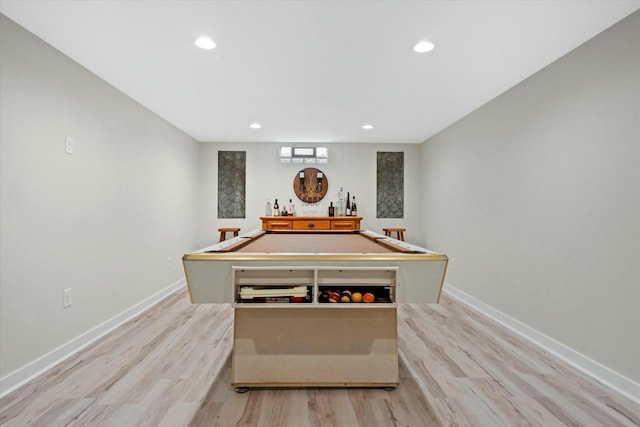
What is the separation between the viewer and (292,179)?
17.0 ft

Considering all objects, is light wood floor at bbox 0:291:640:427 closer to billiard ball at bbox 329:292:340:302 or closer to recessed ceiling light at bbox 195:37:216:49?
billiard ball at bbox 329:292:340:302

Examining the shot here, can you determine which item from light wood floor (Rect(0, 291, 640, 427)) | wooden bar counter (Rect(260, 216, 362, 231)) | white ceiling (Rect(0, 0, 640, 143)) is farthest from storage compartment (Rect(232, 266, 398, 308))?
wooden bar counter (Rect(260, 216, 362, 231))

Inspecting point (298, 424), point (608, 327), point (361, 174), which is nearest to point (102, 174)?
point (298, 424)

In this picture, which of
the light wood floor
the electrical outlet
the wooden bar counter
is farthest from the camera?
the wooden bar counter

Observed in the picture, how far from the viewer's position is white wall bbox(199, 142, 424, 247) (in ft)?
16.8

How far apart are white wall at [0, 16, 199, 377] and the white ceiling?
0.85 feet

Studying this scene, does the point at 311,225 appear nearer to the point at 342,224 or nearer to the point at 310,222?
the point at 310,222

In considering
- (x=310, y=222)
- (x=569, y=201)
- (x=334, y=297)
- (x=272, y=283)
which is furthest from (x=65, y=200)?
(x=569, y=201)

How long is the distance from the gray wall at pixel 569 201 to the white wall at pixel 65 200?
3767mm

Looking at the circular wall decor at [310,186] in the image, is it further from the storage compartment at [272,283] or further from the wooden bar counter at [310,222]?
the storage compartment at [272,283]

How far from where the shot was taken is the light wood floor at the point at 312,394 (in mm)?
1591

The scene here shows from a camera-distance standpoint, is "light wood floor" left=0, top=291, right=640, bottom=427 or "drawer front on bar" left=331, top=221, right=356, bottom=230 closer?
"light wood floor" left=0, top=291, right=640, bottom=427

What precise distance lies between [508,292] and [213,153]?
459 cm

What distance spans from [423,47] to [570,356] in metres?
2.47
